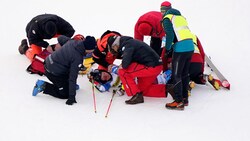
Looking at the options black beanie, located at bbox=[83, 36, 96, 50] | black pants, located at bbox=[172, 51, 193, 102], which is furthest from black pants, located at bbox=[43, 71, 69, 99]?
black pants, located at bbox=[172, 51, 193, 102]

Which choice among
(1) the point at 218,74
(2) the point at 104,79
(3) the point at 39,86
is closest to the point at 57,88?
(3) the point at 39,86

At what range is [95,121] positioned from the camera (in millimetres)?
4734

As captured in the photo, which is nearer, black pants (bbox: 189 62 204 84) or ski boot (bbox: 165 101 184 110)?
ski boot (bbox: 165 101 184 110)

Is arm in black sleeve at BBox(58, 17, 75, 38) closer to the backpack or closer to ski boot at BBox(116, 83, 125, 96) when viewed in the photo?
the backpack

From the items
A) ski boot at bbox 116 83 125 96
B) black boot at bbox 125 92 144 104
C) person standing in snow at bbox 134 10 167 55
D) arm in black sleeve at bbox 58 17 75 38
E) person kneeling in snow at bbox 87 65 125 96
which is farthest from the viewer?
arm in black sleeve at bbox 58 17 75 38

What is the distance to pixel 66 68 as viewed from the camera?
5.29 metres

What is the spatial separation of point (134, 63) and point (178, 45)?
73cm

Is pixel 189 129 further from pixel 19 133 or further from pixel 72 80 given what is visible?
pixel 19 133

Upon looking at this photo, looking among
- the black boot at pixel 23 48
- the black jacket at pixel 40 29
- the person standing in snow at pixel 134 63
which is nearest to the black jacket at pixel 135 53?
the person standing in snow at pixel 134 63

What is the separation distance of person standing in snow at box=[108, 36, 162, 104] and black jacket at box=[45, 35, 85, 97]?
1.54 ft

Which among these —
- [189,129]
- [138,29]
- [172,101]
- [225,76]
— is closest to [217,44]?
[225,76]

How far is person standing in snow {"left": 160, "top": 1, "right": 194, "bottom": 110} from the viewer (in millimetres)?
4996

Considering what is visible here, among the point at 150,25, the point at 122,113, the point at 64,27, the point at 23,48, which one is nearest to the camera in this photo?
the point at 122,113

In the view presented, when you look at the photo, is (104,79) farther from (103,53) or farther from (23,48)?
(23,48)
